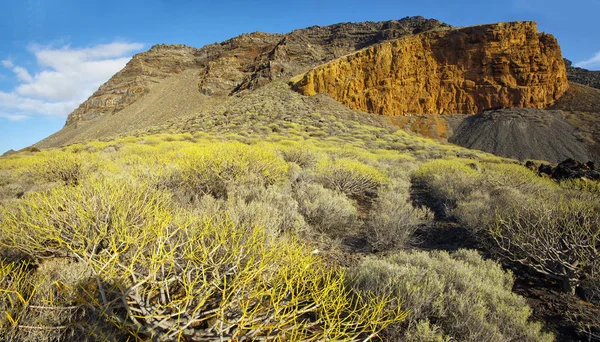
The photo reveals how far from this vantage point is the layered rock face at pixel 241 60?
156 feet

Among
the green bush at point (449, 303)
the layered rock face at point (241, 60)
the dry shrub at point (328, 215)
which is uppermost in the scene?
the layered rock face at point (241, 60)

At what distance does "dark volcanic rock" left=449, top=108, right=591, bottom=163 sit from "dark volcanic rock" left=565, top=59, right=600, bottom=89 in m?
18.7

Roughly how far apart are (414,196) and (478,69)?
1602 inches

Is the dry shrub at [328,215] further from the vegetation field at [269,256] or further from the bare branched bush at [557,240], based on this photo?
the bare branched bush at [557,240]

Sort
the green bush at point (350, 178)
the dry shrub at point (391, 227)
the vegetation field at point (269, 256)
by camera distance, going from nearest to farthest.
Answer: the vegetation field at point (269, 256), the dry shrub at point (391, 227), the green bush at point (350, 178)

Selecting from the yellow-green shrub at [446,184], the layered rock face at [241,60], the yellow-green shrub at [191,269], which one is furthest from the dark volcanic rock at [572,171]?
the layered rock face at [241,60]

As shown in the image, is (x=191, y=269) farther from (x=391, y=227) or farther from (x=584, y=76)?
(x=584, y=76)

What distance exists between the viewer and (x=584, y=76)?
45.9m

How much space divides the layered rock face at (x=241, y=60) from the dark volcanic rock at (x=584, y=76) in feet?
79.4

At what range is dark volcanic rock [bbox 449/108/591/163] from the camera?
2698 centimetres

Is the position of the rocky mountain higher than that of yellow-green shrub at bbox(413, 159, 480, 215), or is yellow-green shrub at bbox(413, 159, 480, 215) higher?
the rocky mountain

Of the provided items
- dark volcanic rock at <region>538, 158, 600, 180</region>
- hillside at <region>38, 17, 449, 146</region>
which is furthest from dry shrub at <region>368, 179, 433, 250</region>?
hillside at <region>38, 17, 449, 146</region>

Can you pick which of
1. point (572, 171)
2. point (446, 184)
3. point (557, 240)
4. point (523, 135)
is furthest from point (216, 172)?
point (523, 135)

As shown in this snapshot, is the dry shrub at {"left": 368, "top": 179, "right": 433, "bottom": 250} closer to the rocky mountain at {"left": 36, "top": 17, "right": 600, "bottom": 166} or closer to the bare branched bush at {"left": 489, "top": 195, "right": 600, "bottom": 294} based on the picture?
the bare branched bush at {"left": 489, "top": 195, "right": 600, "bottom": 294}
